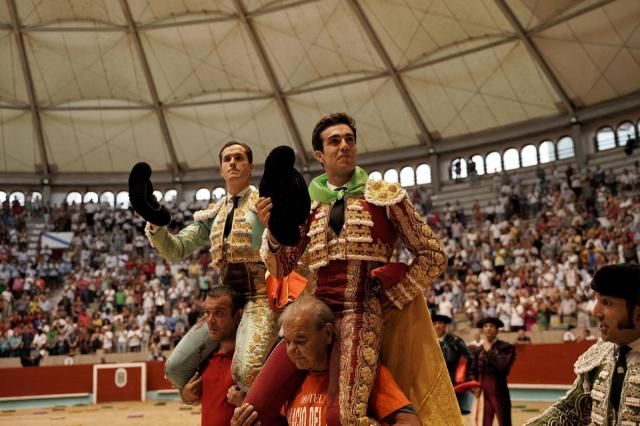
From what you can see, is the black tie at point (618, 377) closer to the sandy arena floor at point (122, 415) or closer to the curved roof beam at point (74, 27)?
the sandy arena floor at point (122, 415)

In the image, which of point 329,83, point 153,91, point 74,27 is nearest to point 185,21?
point 153,91

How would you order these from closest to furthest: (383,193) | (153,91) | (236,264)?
(383,193)
(236,264)
(153,91)

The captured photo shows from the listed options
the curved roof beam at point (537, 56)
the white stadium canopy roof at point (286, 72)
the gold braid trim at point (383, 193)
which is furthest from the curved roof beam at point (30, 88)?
the gold braid trim at point (383, 193)

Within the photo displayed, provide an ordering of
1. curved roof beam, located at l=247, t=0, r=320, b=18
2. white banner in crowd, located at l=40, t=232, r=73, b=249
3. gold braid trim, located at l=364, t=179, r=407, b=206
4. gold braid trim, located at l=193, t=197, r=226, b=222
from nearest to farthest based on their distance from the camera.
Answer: gold braid trim, located at l=364, t=179, r=407, b=206 → gold braid trim, located at l=193, t=197, r=226, b=222 → curved roof beam, located at l=247, t=0, r=320, b=18 → white banner in crowd, located at l=40, t=232, r=73, b=249

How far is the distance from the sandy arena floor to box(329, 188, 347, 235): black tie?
6.27 meters

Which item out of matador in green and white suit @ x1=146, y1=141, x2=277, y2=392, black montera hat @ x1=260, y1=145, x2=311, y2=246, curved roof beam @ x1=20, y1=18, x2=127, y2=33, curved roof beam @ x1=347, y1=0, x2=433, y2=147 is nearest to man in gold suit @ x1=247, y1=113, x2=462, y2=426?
black montera hat @ x1=260, y1=145, x2=311, y2=246

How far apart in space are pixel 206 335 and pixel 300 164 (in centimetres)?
2212

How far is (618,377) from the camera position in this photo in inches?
91.4

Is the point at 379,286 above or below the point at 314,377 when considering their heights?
above

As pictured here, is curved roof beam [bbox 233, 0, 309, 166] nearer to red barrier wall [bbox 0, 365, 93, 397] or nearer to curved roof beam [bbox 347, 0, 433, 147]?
curved roof beam [bbox 347, 0, 433, 147]

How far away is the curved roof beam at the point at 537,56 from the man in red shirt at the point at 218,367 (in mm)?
17194

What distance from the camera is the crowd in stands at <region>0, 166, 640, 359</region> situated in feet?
48.0

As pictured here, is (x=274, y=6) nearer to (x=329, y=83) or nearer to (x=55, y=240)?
(x=329, y=83)

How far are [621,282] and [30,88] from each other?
24234mm
